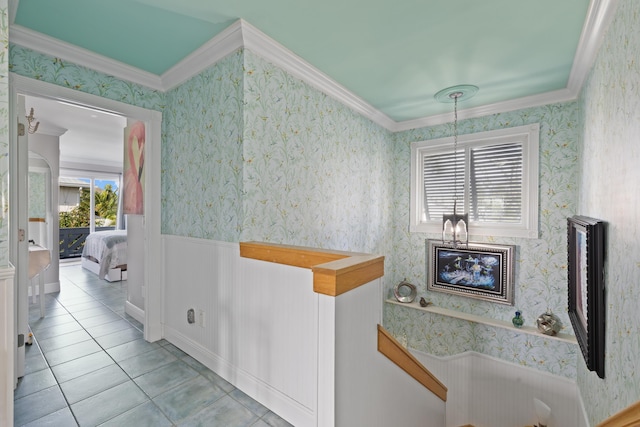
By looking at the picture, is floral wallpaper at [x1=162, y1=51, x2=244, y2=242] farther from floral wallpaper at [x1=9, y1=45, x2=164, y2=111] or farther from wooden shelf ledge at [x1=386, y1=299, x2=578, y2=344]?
wooden shelf ledge at [x1=386, y1=299, x2=578, y2=344]

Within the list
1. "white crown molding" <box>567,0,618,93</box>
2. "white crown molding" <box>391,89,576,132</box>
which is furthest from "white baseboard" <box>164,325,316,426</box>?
"white crown molding" <box>391,89,576,132</box>

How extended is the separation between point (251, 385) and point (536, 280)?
3078mm

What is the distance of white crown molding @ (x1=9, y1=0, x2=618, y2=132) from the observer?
186 centimetres

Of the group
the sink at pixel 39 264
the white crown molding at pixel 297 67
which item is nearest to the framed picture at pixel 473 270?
the white crown molding at pixel 297 67

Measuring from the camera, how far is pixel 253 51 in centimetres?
200

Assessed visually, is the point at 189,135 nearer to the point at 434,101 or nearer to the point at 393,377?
the point at 393,377

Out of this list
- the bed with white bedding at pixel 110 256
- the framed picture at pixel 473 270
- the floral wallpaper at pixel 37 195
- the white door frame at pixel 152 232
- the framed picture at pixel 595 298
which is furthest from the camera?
the bed with white bedding at pixel 110 256

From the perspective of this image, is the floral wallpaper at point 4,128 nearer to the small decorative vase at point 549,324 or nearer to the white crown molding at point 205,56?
the white crown molding at point 205,56

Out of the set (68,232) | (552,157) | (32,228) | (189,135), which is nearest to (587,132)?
(552,157)

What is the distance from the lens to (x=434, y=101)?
3160mm

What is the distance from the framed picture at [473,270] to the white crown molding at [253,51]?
1.71 m

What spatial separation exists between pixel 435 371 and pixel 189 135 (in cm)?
388

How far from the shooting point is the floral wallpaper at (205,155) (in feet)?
6.57

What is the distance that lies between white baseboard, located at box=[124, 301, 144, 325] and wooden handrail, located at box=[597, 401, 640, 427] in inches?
135
